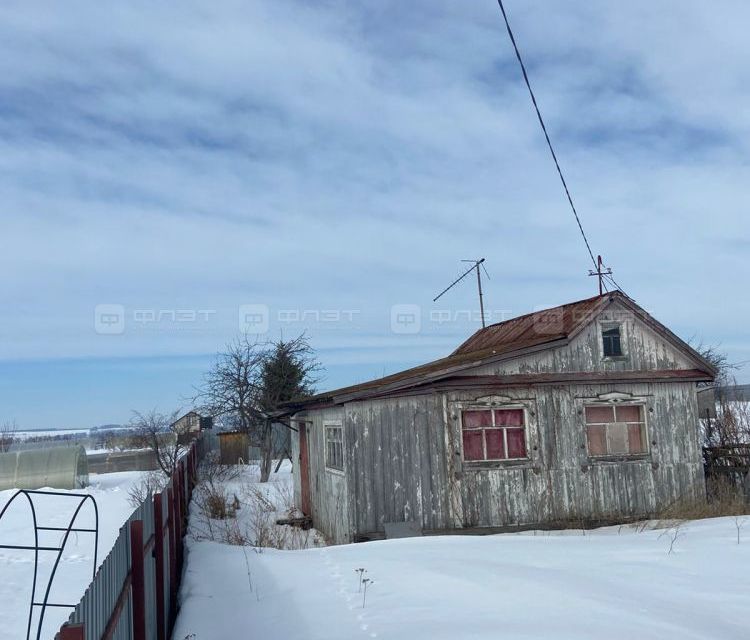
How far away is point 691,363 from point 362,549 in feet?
27.2

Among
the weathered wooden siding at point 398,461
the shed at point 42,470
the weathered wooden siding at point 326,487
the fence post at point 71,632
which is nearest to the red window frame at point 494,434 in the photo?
the weathered wooden siding at point 398,461

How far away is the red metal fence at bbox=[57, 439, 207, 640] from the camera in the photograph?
3452mm

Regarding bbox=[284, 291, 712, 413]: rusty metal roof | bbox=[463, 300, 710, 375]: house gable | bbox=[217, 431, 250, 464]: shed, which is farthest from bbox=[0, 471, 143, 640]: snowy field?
bbox=[217, 431, 250, 464]: shed

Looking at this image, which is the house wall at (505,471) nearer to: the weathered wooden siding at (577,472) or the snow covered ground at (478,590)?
the weathered wooden siding at (577,472)

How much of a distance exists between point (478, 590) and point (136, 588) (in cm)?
329

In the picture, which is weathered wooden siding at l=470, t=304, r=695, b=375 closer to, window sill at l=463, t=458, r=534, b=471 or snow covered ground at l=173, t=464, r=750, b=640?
window sill at l=463, t=458, r=534, b=471

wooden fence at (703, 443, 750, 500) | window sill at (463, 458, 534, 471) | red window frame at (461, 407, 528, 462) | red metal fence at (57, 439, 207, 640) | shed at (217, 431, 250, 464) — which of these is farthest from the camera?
shed at (217, 431, 250, 464)

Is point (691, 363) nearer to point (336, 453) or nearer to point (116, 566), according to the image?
A: point (336, 453)

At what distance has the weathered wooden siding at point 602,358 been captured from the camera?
44.9 ft

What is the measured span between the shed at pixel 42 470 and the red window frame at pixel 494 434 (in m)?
19.7

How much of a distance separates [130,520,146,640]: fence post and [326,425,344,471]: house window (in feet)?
A: 27.4

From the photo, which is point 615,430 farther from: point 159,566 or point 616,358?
point 159,566

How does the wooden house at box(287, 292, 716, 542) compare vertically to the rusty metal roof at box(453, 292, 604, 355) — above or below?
below

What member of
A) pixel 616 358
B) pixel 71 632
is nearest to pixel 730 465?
pixel 616 358
